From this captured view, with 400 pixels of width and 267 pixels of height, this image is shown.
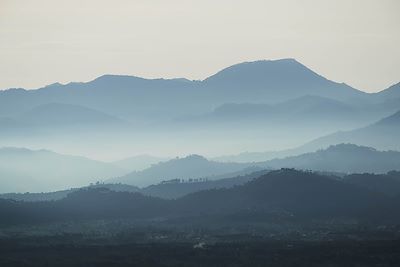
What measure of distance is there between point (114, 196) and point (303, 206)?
47.2 meters

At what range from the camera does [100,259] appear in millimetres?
96938

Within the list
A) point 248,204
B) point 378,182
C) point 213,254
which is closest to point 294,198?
point 248,204

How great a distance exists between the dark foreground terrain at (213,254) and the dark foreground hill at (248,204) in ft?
131

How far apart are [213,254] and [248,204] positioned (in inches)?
2469

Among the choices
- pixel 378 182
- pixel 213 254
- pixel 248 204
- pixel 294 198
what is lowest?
pixel 213 254

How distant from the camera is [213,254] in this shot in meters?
98.4

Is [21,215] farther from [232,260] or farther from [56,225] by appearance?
[232,260]

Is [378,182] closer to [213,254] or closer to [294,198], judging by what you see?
[294,198]

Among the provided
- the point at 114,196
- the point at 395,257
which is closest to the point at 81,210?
the point at 114,196

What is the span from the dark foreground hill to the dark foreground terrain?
131ft

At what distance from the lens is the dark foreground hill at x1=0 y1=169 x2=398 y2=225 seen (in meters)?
151

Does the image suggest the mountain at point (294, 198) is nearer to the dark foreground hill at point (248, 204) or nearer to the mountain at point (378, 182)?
the dark foreground hill at point (248, 204)

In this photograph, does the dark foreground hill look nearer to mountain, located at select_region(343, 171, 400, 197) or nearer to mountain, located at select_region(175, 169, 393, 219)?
mountain, located at select_region(175, 169, 393, 219)

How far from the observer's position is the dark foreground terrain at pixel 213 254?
9256 centimetres
